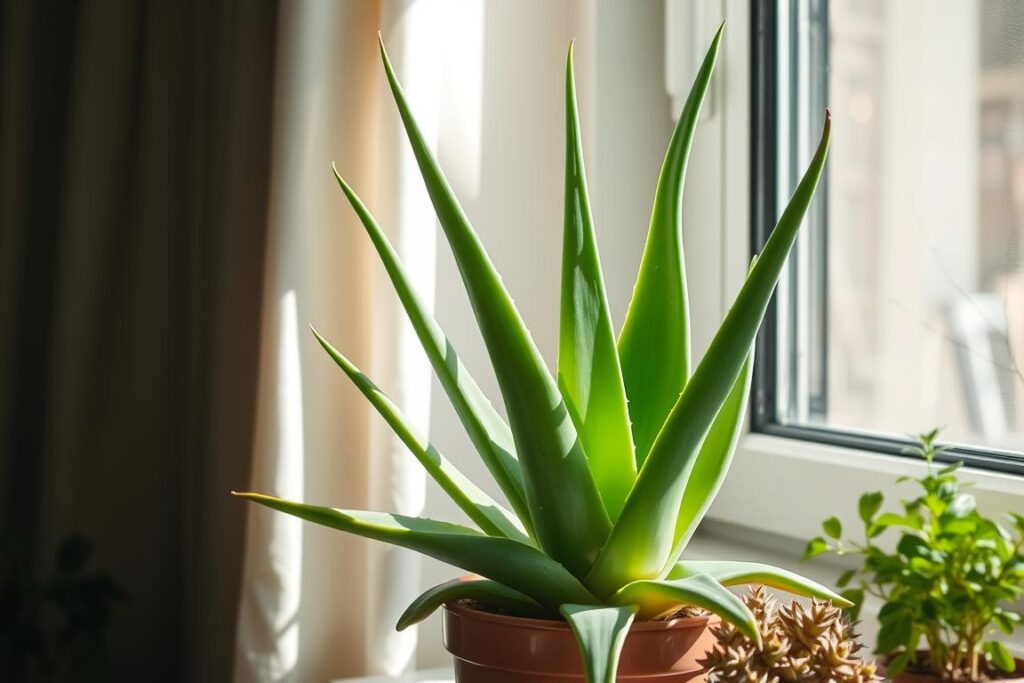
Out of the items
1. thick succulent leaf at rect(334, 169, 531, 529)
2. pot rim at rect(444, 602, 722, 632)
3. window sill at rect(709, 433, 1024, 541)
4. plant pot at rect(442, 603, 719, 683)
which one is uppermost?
thick succulent leaf at rect(334, 169, 531, 529)

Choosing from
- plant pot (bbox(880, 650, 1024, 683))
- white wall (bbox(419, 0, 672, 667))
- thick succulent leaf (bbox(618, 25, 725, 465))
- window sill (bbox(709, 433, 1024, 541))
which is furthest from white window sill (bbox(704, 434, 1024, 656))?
thick succulent leaf (bbox(618, 25, 725, 465))

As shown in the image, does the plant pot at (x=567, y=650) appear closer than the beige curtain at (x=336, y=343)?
Yes

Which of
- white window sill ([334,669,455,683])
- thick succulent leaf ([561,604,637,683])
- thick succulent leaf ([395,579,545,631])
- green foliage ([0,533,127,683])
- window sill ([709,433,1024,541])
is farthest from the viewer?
green foliage ([0,533,127,683])

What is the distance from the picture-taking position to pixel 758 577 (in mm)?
570

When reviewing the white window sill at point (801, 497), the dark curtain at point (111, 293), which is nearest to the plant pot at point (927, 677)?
the white window sill at point (801, 497)

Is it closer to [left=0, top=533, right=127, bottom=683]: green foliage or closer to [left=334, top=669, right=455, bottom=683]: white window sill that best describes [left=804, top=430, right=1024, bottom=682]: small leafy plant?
[left=334, top=669, right=455, bottom=683]: white window sill

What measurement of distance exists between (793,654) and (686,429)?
123mm

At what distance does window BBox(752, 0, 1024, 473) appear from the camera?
0.87 meters

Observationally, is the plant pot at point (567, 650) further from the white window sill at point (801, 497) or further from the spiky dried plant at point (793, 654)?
the white window sill at point (801, 497)

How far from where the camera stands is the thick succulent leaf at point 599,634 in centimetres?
46

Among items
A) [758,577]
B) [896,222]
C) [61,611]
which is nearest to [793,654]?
[758,577]

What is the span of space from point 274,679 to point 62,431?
631 mm

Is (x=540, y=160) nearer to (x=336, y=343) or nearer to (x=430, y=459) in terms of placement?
(x=336, y=343)

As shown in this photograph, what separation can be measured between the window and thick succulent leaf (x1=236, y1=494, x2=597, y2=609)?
47 cm
